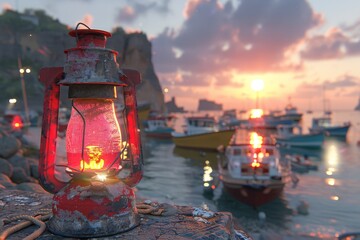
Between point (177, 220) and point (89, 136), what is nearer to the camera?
point (89, 136)

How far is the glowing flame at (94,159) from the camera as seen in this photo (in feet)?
12.3

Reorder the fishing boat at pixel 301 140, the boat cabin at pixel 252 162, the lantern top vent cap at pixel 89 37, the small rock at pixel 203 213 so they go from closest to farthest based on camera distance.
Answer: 1. the lantern top vent cap at pixel 89 37
2. the small rock at pixel 203 213
3. the boat cabin at pixel 252 162
4. the fishing boat at pixel 301 140

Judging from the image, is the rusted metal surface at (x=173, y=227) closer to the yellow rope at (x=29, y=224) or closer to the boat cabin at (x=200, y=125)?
the yellow rope at (x=29, y=224)

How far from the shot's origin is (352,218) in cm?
1580

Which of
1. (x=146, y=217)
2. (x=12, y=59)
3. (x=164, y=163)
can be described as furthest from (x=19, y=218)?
(x=12, y=59)

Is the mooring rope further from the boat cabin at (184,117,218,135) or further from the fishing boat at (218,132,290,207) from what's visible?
the boat cabin at (184,117,218,135)

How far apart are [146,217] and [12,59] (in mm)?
101180

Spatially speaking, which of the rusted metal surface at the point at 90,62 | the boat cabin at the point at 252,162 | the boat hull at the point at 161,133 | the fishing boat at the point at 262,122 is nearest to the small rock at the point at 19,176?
the boat cabin at the point at 252,162

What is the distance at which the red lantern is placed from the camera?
3682 millimetres

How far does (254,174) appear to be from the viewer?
17.3 meters

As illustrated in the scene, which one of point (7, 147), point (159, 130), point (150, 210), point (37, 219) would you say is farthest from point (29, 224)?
point (159, 130)

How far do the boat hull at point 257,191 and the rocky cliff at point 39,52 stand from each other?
228ft

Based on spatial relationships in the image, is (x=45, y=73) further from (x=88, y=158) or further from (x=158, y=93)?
(x=158, y=93)

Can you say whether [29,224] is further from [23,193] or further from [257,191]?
[257,191]
